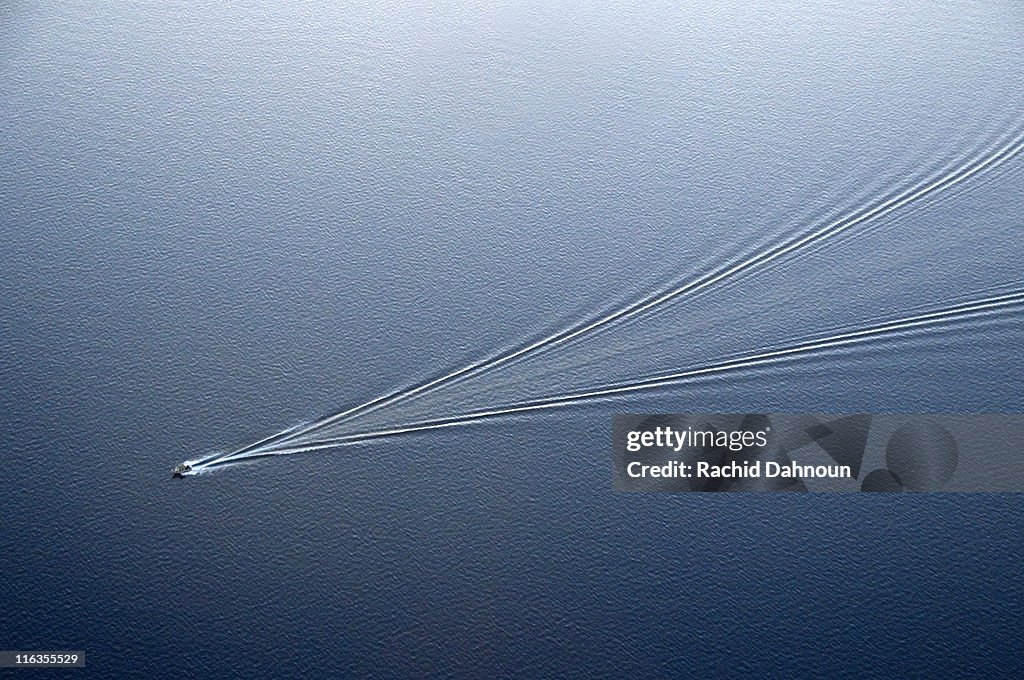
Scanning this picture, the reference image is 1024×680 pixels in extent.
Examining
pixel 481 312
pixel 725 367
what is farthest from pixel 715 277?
pixel 481 312

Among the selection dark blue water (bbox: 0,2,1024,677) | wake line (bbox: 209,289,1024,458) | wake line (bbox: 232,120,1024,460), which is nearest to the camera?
dark blue water (bbox: 0,2,1024,677)

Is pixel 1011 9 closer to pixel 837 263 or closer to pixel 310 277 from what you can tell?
pixel 837 263

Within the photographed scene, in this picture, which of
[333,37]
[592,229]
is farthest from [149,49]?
[592,229]

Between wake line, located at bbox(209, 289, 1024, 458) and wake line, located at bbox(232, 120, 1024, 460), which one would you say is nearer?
wake line, located at bbox(209, 289, 1024, 458)

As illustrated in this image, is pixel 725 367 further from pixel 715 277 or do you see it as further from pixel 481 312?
pixel 481 312

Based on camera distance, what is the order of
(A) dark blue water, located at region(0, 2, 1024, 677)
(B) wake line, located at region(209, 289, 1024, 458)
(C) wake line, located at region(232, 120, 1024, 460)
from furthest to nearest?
1. (C) wake line, located at region(232, 120, 1024, 460)
2. (B) wake line, located at region(209, 289, 1024, 458)
3. (A) dark blue water, located at region(0, 2, 1024, 677)
